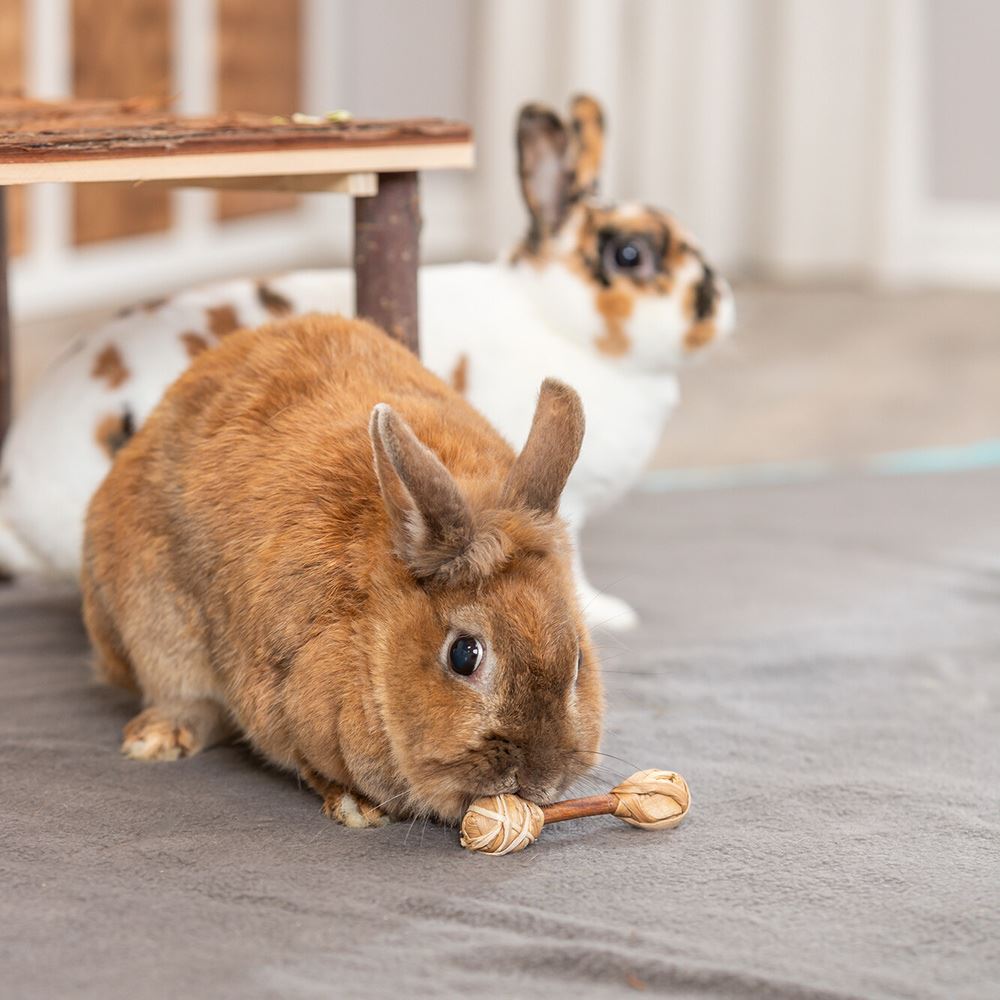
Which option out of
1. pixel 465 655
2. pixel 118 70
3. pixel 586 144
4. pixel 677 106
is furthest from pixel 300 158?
pixel 677 106

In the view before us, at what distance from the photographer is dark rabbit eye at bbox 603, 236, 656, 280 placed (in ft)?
7.23

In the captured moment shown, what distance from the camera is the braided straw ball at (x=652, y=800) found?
1.57 m

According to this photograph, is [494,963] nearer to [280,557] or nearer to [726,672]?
[280,557]

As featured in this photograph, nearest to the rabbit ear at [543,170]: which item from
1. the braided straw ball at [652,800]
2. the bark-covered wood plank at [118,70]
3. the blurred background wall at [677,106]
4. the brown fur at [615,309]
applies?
the brown fur at [615,309]

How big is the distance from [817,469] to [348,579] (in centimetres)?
196

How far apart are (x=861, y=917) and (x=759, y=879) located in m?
0.11

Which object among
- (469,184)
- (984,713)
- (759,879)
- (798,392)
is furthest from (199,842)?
(469,184)

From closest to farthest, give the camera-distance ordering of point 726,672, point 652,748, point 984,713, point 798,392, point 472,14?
point 652,748 < point 984,713 < point 726,672 < point 798,392 < point 472,14

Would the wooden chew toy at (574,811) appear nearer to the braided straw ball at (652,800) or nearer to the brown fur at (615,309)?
the braided straw ball at (652,800)

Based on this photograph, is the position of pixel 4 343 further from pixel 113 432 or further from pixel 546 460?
pixel 546 460

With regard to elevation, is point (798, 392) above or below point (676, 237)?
below

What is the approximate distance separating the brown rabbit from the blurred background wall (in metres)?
3.11

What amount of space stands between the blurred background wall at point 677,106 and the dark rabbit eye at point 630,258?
2792 millimetres

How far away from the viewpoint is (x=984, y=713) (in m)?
1.96
